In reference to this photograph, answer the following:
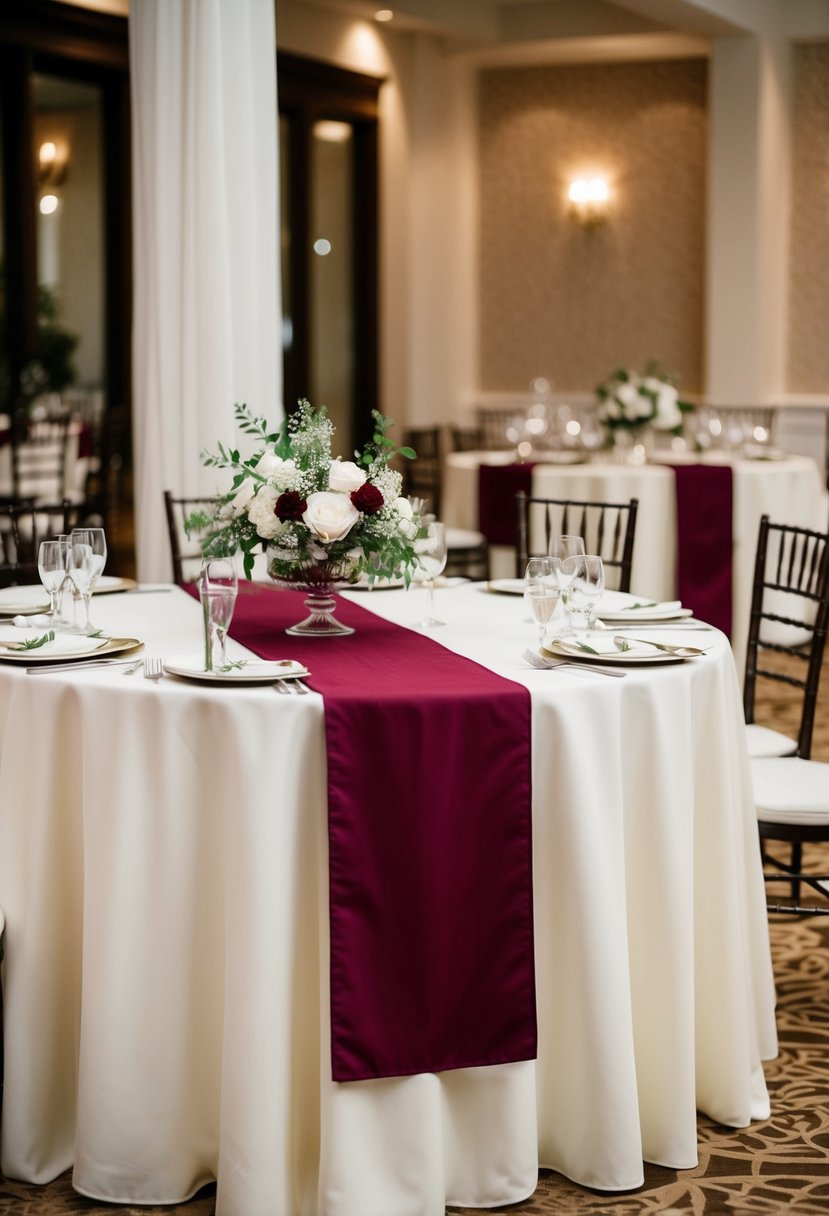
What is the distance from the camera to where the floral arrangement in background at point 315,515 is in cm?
272

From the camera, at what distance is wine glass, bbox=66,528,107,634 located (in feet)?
9.32

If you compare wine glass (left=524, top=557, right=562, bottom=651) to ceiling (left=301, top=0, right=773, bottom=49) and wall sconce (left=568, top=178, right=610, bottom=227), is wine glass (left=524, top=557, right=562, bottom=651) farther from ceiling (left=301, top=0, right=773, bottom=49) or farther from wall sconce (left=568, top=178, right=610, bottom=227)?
wall sconce (left=568, top=178, right=610, bottom=227)

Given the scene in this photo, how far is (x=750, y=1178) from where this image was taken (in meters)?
2.63

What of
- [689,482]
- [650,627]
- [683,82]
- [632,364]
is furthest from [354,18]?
[650,627]

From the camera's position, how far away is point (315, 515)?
2697 millimetres

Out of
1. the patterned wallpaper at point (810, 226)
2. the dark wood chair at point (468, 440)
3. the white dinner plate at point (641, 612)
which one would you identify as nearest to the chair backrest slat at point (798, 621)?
the white dinner plate at point (641, 612)

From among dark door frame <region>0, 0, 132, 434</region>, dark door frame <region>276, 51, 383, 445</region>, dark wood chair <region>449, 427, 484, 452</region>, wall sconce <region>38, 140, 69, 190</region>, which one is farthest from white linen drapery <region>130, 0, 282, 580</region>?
wall sconce <region>38, 140, 69, 190</region>

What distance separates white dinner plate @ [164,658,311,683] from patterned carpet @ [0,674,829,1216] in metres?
0.90

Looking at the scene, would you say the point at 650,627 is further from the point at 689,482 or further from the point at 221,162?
the point at 689,482

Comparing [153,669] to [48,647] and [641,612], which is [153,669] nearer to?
[48,647]

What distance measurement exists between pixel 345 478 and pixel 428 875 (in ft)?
2.54

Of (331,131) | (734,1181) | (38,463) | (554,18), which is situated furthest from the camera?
(331,131)

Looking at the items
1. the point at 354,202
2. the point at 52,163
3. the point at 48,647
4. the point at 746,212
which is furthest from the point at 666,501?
the point at 52,163

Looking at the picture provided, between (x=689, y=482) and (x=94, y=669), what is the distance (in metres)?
4.68
